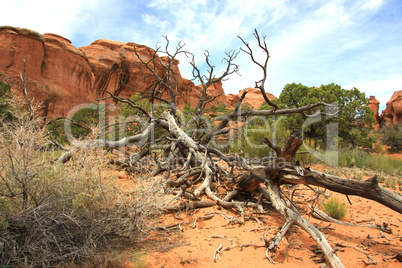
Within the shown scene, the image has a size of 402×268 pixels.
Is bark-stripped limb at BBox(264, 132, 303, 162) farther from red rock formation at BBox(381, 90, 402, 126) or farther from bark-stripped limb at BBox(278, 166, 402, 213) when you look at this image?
red rock formation at BBox(381, 90, 402, 126)

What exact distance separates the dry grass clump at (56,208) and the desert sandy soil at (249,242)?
0.43 meters

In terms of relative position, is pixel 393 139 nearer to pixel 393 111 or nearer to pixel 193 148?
pixel 393 111

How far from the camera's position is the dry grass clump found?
75.2 inches

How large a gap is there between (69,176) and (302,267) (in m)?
2.66

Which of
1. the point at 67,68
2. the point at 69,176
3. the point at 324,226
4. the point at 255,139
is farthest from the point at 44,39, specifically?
the point at 324,226

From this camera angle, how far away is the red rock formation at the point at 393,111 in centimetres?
3066

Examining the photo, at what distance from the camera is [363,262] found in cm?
248

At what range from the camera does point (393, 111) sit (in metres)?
31.9

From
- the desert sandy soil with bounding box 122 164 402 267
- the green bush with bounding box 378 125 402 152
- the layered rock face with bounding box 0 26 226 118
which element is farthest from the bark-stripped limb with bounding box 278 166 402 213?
the green bush with bounding box 378 125 402 152

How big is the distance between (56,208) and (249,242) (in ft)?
7.40

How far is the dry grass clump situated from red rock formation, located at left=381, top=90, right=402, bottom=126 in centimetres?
3746

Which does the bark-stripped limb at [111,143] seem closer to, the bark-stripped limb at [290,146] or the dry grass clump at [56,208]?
the dry grass clump at [56,208]

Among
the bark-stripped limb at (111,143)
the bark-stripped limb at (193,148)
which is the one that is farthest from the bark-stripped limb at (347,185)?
the bark-stripped limb at (111,143)

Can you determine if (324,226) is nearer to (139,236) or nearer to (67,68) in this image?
(139,236)
